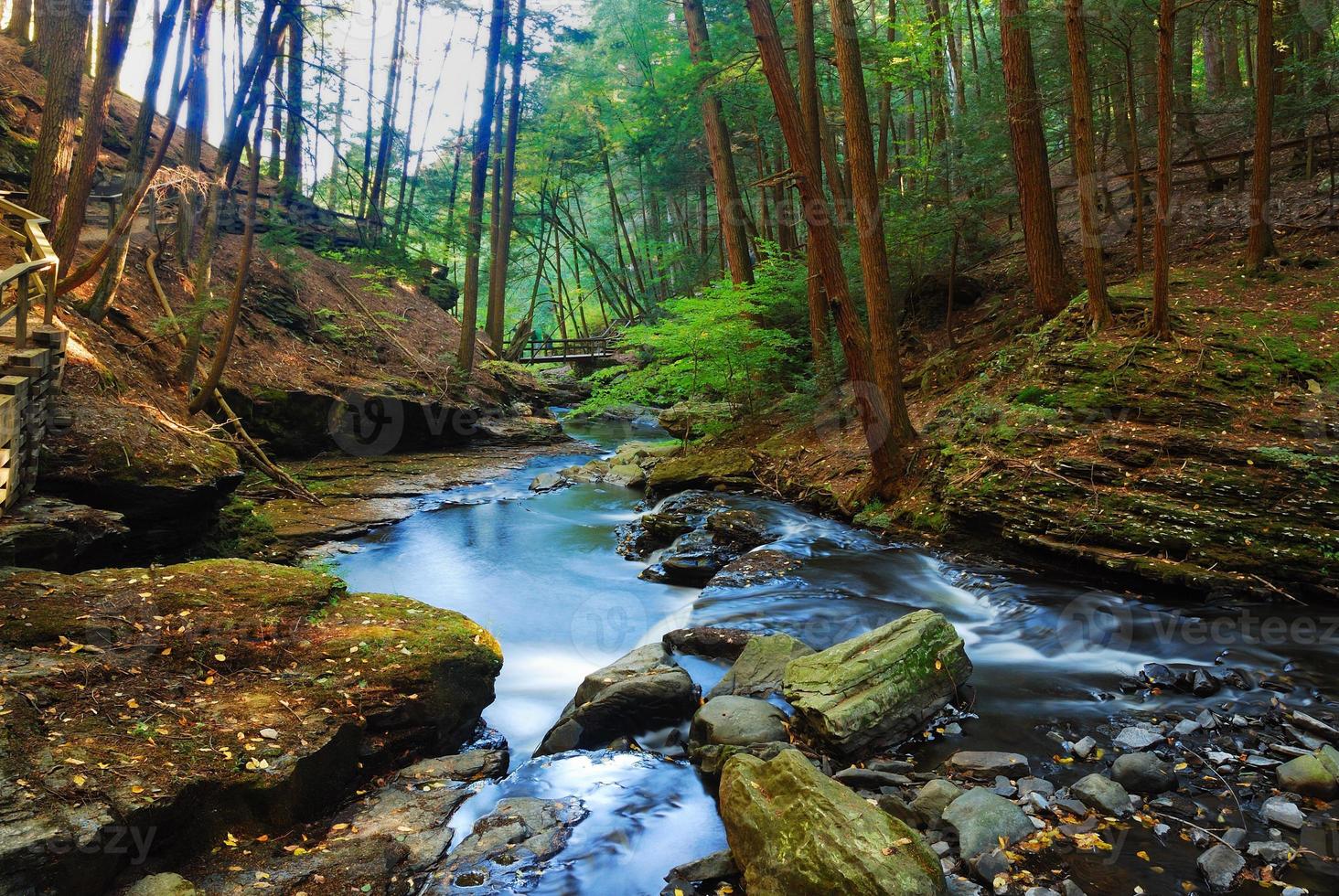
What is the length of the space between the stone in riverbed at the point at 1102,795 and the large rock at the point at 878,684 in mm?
1116

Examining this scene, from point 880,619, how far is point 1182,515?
9.56ft

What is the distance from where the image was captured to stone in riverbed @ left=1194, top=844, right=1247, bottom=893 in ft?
10.8

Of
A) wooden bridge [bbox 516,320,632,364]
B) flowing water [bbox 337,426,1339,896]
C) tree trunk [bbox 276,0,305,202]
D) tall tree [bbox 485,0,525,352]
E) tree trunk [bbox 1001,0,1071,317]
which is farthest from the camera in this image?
wooden bridge [bbox 516,320,632,364]

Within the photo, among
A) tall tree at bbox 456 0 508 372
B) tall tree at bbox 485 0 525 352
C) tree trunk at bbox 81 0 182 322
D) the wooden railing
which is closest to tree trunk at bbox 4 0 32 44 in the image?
tree trunk at bbox 81 0 182 322

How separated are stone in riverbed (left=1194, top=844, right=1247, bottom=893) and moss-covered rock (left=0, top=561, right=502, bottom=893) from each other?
4.52 metres

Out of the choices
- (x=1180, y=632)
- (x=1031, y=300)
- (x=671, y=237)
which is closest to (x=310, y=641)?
(x=1180, y=632)

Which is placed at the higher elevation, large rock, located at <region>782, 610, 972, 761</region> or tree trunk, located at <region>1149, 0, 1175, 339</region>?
tree trunk, located at <region>1149, 0, 1175, 339</region>

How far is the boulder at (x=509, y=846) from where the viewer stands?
3.76m

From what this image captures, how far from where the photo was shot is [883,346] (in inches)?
376

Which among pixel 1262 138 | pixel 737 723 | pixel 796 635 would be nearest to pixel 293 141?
pixel 796 635

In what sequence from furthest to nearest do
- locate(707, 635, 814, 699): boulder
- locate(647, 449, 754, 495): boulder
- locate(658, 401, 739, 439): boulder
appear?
locate(658, 401, 739, 439): boulder
locate(647, 449, 754, 495): boulder
locate(707, 635, 814, 699): boulder

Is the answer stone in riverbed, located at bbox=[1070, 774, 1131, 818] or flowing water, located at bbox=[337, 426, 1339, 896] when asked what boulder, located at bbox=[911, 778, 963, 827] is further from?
stone in riverbed, located at bbox=[1070, 774, 1131, 818]

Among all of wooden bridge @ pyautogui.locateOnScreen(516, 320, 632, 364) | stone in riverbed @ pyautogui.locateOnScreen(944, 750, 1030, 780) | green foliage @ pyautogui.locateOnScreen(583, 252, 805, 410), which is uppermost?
wooden bridge @ pyautogui.locateOnScreen(516, 320, 632, 364)

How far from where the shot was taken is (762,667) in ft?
19.6
